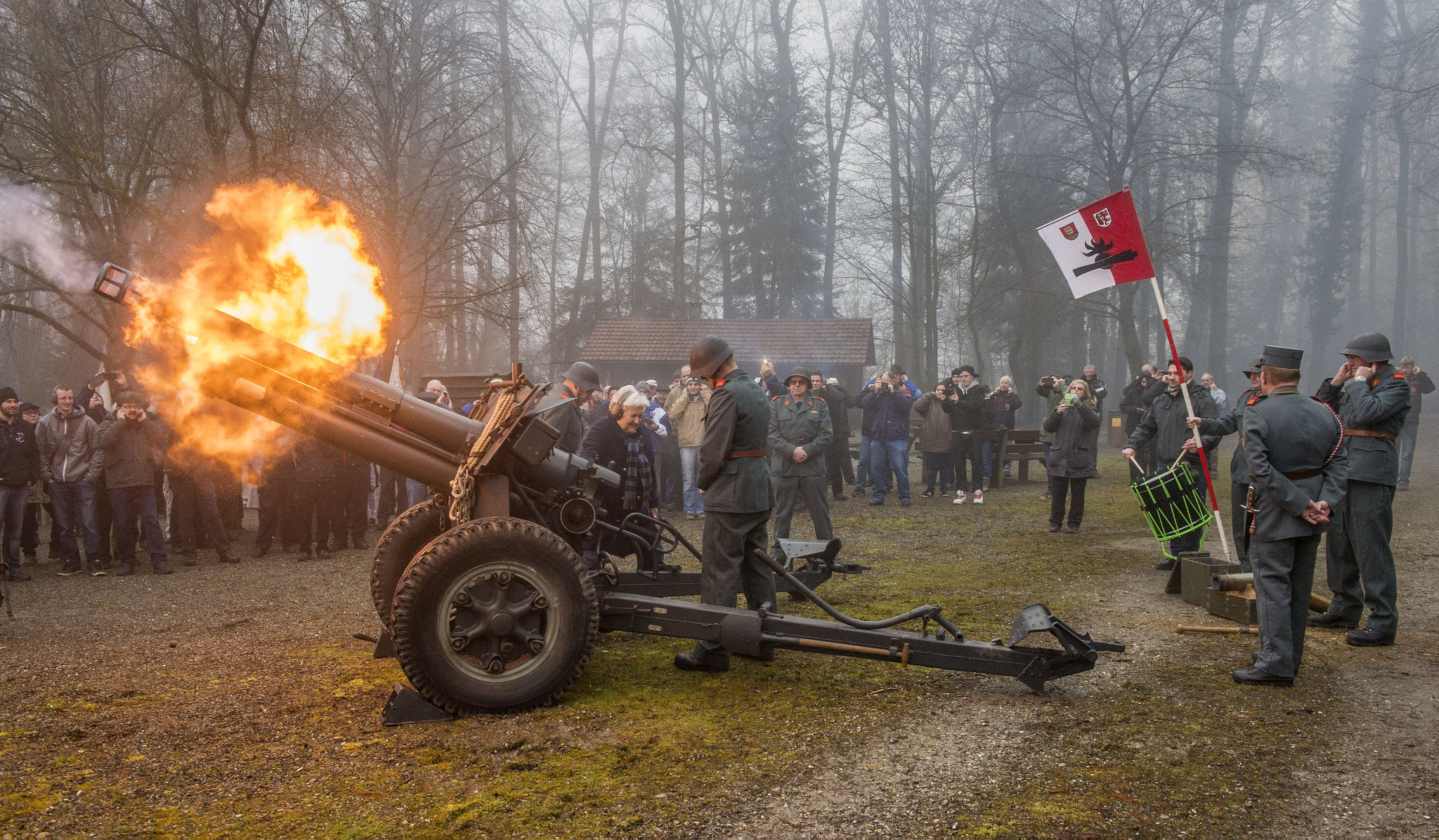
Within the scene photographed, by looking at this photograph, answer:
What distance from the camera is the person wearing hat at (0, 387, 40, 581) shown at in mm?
9625

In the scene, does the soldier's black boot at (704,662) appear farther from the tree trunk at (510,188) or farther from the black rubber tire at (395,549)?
the tree trunk at (510,188)

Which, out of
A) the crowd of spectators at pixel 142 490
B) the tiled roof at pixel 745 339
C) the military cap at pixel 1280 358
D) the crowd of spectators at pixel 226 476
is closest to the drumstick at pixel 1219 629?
the military cap at pixel 1280 358

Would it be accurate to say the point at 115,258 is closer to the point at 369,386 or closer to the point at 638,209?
the point at 369,386

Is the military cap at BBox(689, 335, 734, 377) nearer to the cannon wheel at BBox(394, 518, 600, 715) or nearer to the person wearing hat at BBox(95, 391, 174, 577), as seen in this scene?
the cannon wheel at BBox(394, 518, 600, 715)

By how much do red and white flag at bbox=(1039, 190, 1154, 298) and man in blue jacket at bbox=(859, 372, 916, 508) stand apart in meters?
5.75

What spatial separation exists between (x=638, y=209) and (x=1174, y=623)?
3392cm

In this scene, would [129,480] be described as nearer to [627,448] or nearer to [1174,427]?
[627,448]

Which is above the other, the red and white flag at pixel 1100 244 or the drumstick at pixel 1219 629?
the red and white flag at pixel 1100 244

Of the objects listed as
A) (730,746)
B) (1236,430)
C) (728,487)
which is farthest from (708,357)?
(1236,430)

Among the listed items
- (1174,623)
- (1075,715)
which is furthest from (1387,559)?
(1075,715)

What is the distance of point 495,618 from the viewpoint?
4.96 meters

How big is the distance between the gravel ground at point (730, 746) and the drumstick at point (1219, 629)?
0.25ft

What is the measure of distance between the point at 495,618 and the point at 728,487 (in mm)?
1737

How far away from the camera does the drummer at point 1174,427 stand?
9008mm
